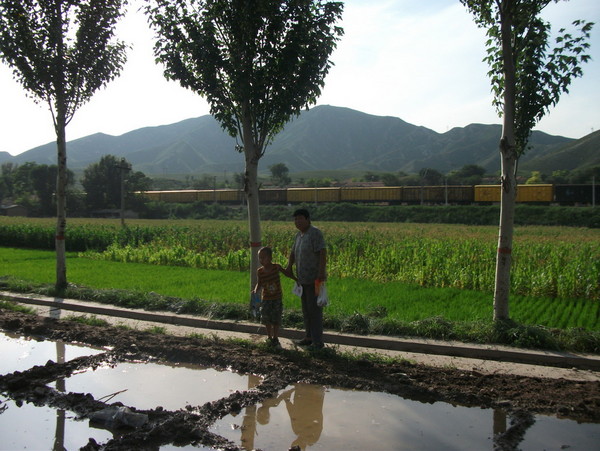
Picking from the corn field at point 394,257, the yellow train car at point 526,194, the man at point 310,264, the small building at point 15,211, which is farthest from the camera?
the small building at point 15,211

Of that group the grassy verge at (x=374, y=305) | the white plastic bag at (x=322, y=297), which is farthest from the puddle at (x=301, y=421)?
the grassy verge at (x=374, y=305)

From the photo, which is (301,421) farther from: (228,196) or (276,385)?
(228,196)

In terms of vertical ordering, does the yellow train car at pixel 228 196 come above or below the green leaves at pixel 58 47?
below

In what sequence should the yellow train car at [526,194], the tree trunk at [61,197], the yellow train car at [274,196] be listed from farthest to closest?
the yellow train car at [274,196] → the yellow train car at [526,194] → the tree trunk at [61,197]

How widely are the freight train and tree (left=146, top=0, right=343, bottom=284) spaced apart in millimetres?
39500

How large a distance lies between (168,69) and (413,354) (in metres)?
6.74

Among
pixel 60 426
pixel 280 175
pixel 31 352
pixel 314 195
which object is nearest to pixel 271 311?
pixel 60 426

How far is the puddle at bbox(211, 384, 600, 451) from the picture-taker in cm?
441

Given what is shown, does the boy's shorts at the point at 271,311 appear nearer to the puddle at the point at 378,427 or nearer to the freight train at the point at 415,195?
the puddle at the point at 378,427

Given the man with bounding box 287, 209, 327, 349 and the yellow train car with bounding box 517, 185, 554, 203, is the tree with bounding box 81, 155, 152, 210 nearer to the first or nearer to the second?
the yellow train car with bounding box 517, 185, 554, 203

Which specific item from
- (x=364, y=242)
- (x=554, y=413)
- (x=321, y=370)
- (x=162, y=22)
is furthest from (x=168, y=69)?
(x=364, y=242)

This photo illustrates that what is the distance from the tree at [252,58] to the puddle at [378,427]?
14.5 feet

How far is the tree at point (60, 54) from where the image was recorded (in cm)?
1222

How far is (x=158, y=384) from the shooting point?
19.7 ft
